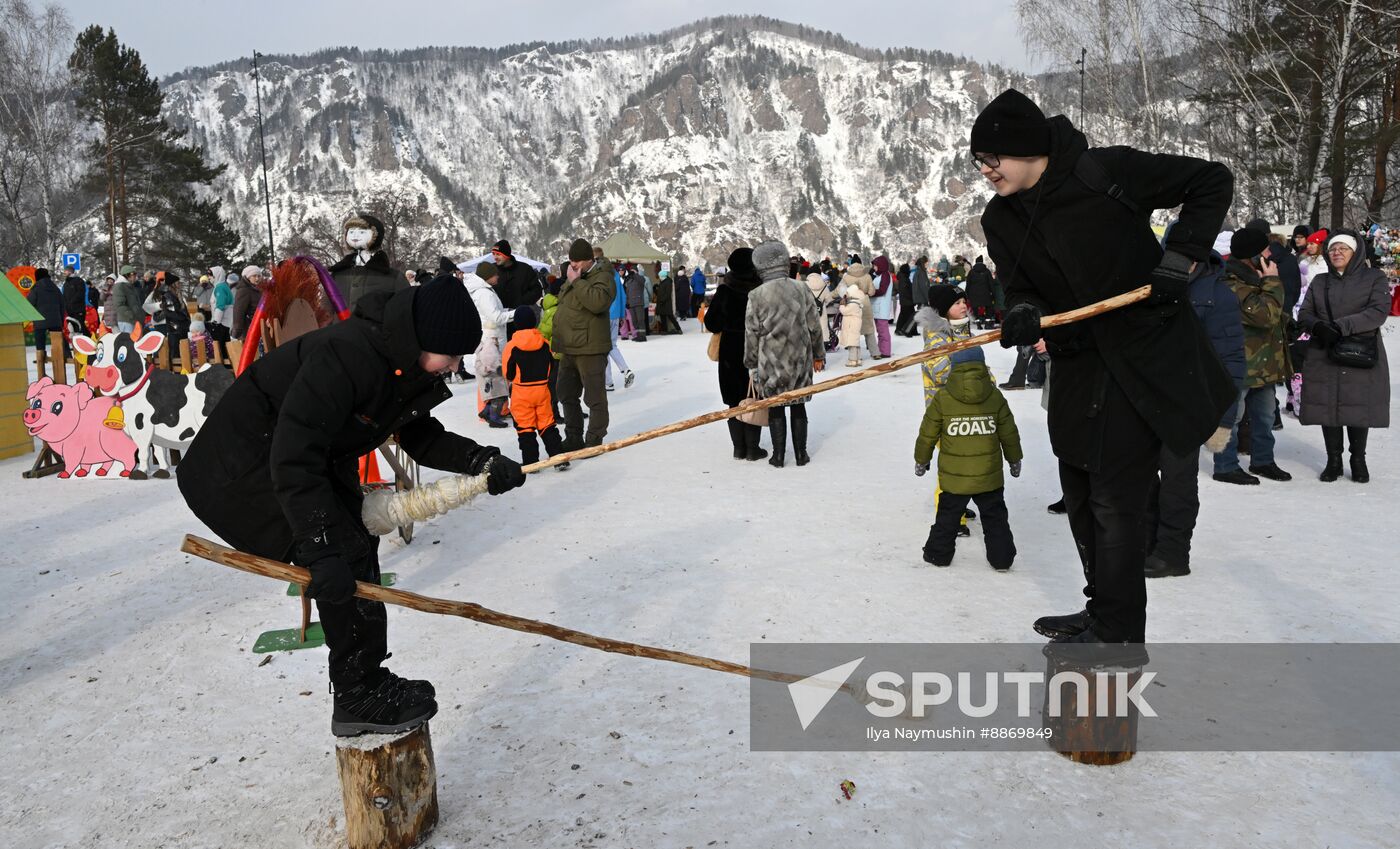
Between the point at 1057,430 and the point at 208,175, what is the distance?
47.6 metres

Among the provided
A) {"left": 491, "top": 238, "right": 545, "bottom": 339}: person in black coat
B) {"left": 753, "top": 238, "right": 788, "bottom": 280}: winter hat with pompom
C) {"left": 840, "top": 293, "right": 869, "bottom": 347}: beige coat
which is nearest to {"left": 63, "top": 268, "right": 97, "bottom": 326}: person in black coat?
{"left": 491, "top": 238, "right": 545, "bottom": 339}: person in black coat

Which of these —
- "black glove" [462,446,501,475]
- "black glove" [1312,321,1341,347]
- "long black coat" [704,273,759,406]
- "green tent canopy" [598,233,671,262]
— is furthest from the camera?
"green tent canopy" [598,233,671,262]

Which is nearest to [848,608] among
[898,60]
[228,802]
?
[228,802]

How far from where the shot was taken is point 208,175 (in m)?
42.2

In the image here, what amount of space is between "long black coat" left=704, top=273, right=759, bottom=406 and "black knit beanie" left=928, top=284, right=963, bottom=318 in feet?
8.98

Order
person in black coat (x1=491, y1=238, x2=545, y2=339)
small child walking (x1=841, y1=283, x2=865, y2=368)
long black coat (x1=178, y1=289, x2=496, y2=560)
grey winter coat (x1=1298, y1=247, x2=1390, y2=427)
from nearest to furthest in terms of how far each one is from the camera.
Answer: long black coat (x1=178, y1=289, x2=496, y2=560) → grey winter coat (x1=1298, y1=247, x2=1390, y2=427) → person in black coat (x1=491, y1=238, x2=545, y2=339) → small child walking (x1=841, y1=283, x2=865, y2=368)

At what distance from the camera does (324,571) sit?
247cm

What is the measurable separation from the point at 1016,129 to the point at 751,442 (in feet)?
18.7

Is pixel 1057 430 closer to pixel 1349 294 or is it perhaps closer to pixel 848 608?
pixel 848 608

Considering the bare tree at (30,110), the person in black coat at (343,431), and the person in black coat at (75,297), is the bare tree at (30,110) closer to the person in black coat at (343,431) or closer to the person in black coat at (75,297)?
the person in black coat at (75,297)

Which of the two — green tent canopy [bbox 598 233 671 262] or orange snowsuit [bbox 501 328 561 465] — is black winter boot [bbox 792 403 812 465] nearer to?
orange snowsuit [bbox 501 328 561 465]

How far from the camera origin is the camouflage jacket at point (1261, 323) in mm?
6898

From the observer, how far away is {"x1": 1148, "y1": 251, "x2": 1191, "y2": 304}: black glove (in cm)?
273

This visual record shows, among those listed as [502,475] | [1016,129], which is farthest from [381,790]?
[1016,129]
